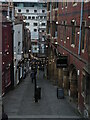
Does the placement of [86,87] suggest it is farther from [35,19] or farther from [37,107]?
[35,19]

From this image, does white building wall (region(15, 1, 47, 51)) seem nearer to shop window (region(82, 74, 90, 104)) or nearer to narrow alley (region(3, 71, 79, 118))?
narrow alley (region(3, 71, 79, 118))

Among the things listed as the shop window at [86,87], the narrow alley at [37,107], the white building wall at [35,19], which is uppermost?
the white building wall at [35,19]

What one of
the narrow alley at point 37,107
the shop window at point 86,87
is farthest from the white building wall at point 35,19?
the shop window at point 86,87

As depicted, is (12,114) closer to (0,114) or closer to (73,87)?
(0,114)

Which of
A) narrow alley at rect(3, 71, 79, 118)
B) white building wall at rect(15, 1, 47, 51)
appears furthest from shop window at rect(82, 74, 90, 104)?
white building wall at rect(15, 1, 47, 51)

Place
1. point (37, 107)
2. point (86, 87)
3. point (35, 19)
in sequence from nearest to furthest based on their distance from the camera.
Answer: point (86, 87) < point (37, 107) < point (35, 19)

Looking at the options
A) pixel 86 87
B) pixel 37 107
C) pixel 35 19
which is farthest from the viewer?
pixel 35 19

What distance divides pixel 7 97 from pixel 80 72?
7691mm

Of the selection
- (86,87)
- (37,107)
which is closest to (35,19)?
(37,107)

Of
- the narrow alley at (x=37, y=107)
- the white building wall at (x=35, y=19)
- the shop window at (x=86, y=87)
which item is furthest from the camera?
the white building wall at (x=35, y=19)

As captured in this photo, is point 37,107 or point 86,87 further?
point 37,107

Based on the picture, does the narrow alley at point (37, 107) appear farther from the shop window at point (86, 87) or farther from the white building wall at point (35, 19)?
the white building wall at point (35, 19)

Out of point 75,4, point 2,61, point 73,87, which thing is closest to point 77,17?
point 75,4

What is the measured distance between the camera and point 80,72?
17328 millimetres
